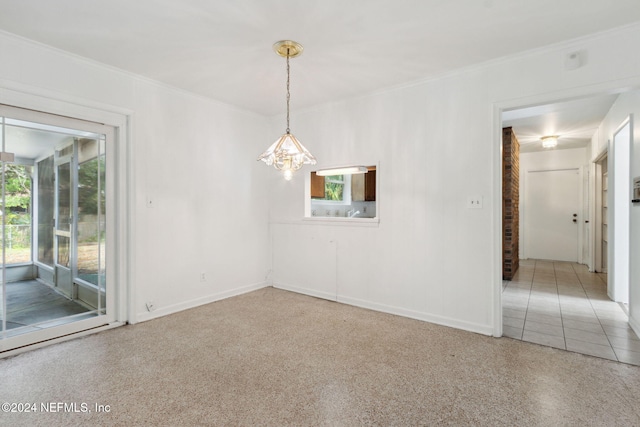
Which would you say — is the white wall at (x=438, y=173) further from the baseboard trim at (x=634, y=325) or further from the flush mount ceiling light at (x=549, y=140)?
the flush mount ceiling light at (x=549, y=140)

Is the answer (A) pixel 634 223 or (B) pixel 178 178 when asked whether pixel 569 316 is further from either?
(B) pixel 178 178

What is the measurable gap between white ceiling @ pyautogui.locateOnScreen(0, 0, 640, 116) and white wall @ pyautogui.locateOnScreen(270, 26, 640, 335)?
0.69ft

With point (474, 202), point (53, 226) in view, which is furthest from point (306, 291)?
point (53, 226)

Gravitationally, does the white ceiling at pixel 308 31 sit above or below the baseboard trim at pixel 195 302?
above

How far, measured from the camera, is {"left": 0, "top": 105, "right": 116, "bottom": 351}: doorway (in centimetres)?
274

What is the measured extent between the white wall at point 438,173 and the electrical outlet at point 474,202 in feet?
0.13

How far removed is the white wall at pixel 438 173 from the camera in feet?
9.20

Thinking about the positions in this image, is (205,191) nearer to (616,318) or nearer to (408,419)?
(408,419)

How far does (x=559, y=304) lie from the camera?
4.05 meters

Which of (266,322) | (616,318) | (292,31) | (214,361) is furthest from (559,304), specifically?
(292,31)

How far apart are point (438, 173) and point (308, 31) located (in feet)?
6.08

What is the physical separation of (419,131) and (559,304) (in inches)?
111

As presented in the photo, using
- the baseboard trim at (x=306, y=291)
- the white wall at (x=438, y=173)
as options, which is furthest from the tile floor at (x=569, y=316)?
the baseboard trim at (x=306, y=291)

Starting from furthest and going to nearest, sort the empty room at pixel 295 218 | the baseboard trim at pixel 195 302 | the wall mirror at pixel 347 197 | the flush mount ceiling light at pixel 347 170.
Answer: the wall mirror at pixel 347 197 < the flush mount ceiling light at pixel 347 170 < the baseboard trim at pixel 195 302 < the empty room at pixel 295 218
